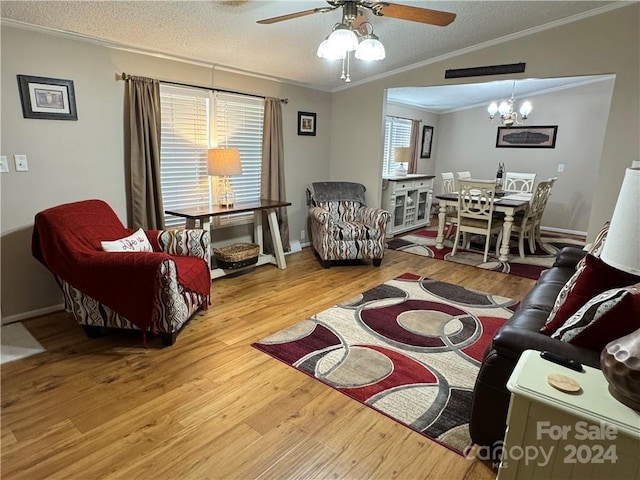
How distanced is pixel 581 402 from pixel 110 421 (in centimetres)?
202

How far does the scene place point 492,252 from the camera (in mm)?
5371

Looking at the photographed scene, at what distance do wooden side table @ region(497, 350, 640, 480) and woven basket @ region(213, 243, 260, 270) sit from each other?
3.11 m

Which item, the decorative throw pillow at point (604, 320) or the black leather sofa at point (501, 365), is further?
the black leather sofa at point (501, 365)

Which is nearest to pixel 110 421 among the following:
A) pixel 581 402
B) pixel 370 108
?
pixel 581 402

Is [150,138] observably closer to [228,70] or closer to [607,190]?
[228,70]

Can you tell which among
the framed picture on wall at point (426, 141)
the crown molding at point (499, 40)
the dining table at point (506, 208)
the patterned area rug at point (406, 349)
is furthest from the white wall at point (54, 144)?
the framed picture on wall at point (426, 141)

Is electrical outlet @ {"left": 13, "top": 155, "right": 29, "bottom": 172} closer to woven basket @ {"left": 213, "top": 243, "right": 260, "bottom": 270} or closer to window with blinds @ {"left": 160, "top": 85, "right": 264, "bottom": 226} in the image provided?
window with blinds @ {"left": 160, "top": 85, "right": 264, "bottom": 226}

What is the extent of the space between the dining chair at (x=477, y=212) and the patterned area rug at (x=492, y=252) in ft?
0.53

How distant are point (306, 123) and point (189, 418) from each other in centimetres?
397

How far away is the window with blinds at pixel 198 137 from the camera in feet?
12.1

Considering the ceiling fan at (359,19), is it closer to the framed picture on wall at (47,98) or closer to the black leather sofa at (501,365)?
the black leather sofa at (501,365)

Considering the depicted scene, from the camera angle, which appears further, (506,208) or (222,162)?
(506,208)

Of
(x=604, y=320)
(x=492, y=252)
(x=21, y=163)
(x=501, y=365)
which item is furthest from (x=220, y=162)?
(x=492, y=252)

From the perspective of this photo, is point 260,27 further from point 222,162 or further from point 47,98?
point 47,98
